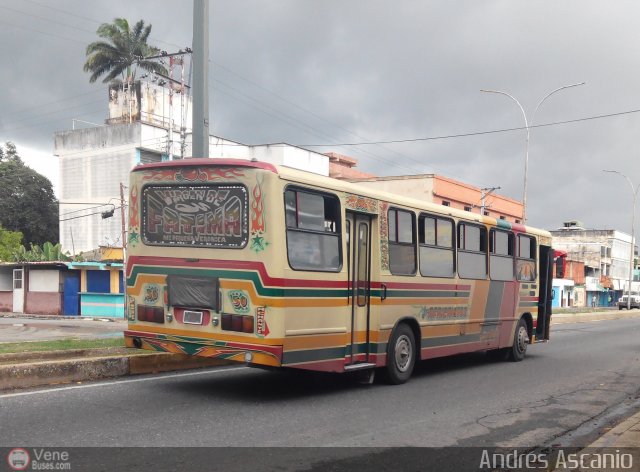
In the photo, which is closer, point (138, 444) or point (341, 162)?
point (138, 444)

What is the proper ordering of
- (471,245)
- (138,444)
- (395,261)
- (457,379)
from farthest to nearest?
(471,245) < (457,379) < (395,261) < (138,444)

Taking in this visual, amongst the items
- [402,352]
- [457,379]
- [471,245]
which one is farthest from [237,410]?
[471,245]

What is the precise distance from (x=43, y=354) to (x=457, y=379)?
6746mm

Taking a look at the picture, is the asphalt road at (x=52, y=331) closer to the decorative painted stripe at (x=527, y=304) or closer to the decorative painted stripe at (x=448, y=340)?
the decorative painted stripe at (x=448, y=340)

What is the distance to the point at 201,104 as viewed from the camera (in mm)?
12766

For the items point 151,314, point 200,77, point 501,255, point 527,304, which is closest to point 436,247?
point 501,255

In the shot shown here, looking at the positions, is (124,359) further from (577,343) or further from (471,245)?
(577,343)

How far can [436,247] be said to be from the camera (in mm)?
11328

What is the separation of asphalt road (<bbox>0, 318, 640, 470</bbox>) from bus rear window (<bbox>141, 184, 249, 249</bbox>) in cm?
199

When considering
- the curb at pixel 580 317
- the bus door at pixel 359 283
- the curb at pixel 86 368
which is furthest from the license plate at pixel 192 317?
the curb at pixel 580 317

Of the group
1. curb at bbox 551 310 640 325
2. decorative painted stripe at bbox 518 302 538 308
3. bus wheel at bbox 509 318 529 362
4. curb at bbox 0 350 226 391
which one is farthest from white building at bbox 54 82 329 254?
curb at bbox 0 350 226 391

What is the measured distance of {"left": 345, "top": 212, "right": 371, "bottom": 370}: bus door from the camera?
927 cm

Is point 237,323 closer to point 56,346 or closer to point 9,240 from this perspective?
point 56,346

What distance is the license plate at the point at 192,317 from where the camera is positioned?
8391 millimetres
